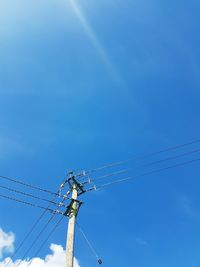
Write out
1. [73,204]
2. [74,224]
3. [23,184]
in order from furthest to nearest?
[23,184] < [73,204] < [74,224]

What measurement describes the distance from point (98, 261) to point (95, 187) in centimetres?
371

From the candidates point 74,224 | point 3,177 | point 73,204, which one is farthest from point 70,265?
point 3,177

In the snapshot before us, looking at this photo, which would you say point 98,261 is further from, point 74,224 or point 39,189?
point 39,189

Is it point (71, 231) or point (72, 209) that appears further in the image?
point (72, 209)

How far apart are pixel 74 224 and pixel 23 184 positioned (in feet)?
A: 12.3

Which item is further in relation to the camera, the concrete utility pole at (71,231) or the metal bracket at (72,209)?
the metal bracket at (72,209)

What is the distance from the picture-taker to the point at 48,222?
52.6ft

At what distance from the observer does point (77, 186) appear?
15.5 meters

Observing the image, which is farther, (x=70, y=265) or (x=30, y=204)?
(x=30, y=204)

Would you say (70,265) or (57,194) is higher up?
(57,194)

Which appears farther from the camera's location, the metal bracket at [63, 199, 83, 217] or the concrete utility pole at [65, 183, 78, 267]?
the metal bracket at [63, 199, 83, 217]

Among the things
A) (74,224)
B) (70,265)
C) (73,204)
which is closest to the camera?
(70,265)

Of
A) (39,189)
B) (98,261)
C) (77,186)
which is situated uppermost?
(77,186)

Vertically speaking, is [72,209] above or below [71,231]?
above
